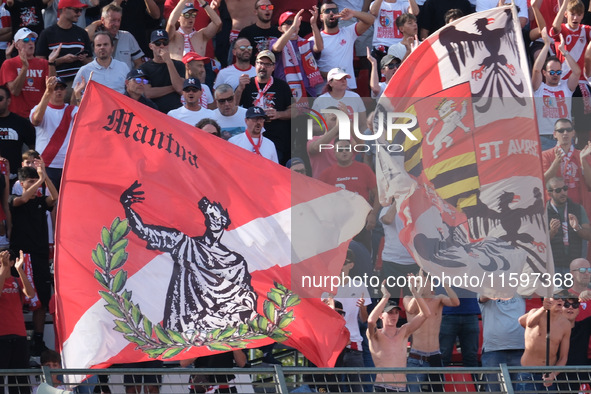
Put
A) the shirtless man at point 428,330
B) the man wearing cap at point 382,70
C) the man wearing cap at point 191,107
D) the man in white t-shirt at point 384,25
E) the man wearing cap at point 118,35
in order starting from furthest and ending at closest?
the man in white t-shirt at point 384,25 < the man wearing cap at point 118,35 < the man wearing cap at point 382,70 < the man wearing cap at point 191,107 < the shirtless man at point 428,330

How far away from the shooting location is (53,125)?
14.9 metres

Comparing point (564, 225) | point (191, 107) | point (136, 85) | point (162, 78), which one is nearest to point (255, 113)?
point (191, 107)

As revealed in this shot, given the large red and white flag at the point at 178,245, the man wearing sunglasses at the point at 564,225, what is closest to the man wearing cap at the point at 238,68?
the man wearing sunglasses at the point at 564,225

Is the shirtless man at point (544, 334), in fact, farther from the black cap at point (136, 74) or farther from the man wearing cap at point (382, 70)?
the black cap at point (136, 74)

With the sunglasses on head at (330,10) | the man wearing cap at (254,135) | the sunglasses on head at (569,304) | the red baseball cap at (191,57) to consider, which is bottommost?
the sunglasses on head at (569,304)

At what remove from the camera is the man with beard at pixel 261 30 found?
1625 cm

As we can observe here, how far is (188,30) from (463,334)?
564 centimetres

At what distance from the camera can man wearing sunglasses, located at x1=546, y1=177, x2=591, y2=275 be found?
14297mm

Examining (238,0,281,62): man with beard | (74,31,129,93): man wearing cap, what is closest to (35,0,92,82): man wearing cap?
(74,31,129,93): man wearing cap

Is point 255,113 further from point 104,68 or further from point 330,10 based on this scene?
point 330,10

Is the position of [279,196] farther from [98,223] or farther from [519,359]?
[519,359]

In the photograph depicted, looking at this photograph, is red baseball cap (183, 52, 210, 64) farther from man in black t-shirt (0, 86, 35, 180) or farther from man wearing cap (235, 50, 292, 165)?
man in black t-shirt (0, 86, 35, 180)

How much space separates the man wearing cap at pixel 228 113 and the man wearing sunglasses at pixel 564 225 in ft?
11.4

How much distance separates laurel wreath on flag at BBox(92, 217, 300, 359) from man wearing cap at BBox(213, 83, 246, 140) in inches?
162
